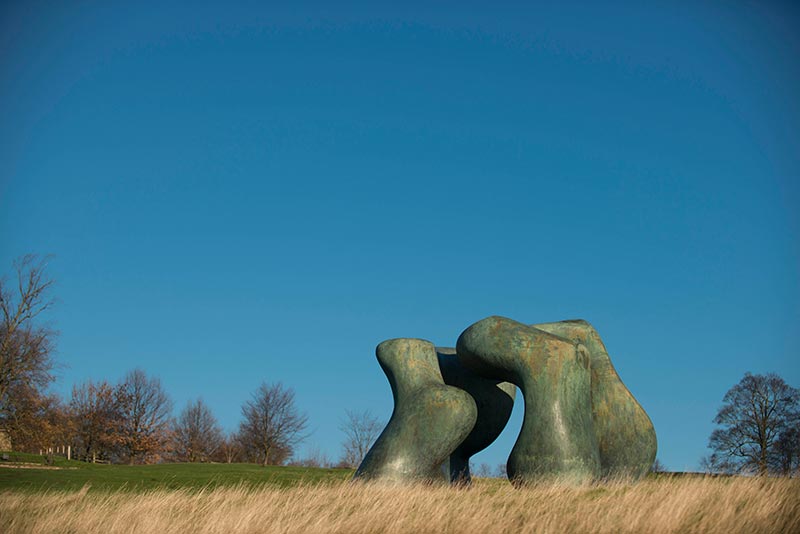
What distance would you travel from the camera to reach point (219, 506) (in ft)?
43.1

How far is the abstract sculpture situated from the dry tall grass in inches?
67.2

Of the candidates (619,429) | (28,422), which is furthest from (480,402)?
(28,422)

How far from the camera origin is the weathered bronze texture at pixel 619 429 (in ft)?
57.8

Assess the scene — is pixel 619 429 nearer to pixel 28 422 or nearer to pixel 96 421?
pixel 28 422

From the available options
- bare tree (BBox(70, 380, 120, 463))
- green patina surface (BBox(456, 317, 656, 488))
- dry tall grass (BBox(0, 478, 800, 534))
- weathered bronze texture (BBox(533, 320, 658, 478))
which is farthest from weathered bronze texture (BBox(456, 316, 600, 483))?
bare tree (BBox(70, 380, 120, 463))

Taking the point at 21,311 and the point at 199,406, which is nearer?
the point at 21,311

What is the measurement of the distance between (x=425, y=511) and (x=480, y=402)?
7.26 metres

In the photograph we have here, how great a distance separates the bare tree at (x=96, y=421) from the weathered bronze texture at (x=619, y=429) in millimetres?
43512

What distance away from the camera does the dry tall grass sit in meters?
11.5

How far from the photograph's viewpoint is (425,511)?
12.4 meters

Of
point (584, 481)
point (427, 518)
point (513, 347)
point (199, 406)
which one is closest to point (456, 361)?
point (513, 347)

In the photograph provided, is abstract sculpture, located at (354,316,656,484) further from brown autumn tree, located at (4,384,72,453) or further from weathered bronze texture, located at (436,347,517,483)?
brown autumn tree, located at (4,384,72,453)

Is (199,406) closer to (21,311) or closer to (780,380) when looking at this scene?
(21,311)

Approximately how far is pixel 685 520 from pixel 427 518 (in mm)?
3827
